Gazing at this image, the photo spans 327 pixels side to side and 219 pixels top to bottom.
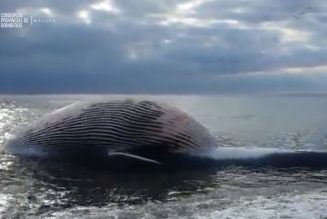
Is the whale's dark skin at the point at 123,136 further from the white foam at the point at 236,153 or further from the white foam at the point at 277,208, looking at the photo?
the white foam at the point at 277,208

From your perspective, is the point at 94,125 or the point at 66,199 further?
the point at 94,125

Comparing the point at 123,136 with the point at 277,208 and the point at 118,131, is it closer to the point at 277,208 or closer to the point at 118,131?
the point at 118,131

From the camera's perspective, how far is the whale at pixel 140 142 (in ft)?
46.3

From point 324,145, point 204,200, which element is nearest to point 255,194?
point 204,200

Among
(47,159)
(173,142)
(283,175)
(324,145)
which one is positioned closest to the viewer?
(283,175)

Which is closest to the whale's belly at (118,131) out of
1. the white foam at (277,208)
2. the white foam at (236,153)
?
the white foam at (236,153)

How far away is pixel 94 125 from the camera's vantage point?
1487 centimetres

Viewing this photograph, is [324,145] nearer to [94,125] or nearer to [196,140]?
[196,140]

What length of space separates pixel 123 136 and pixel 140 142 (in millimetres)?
503

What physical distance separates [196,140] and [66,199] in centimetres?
537

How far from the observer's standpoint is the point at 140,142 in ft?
47.4

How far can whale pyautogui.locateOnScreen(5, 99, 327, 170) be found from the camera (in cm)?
1412

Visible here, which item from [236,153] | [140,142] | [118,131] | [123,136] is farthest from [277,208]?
[118,131]

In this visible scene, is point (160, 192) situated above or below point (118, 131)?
below
